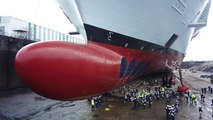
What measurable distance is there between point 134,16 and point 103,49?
230 cm

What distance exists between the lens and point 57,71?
552 centimetres

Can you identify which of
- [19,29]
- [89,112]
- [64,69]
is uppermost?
[19,29]

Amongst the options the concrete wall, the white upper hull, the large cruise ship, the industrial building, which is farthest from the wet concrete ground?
the industrial building

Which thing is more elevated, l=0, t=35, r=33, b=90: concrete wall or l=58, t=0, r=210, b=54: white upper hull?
l=58, t=0, r=210, b=54: white upper hull

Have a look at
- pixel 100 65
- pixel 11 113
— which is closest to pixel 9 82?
pixel 11 113

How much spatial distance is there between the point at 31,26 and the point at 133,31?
3203 centimetres

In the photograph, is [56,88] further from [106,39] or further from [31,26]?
[31,26]

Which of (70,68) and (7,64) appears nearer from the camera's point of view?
(70,68)

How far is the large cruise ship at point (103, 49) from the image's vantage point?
5594 mm

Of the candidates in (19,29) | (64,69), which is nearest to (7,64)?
(19,29)

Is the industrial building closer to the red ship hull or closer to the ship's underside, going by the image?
the ship's underside

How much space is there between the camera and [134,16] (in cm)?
885

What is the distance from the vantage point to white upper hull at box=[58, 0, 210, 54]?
7758 mm

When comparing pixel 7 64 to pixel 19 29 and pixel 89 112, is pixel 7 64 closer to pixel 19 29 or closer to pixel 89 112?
pixel 89 112
